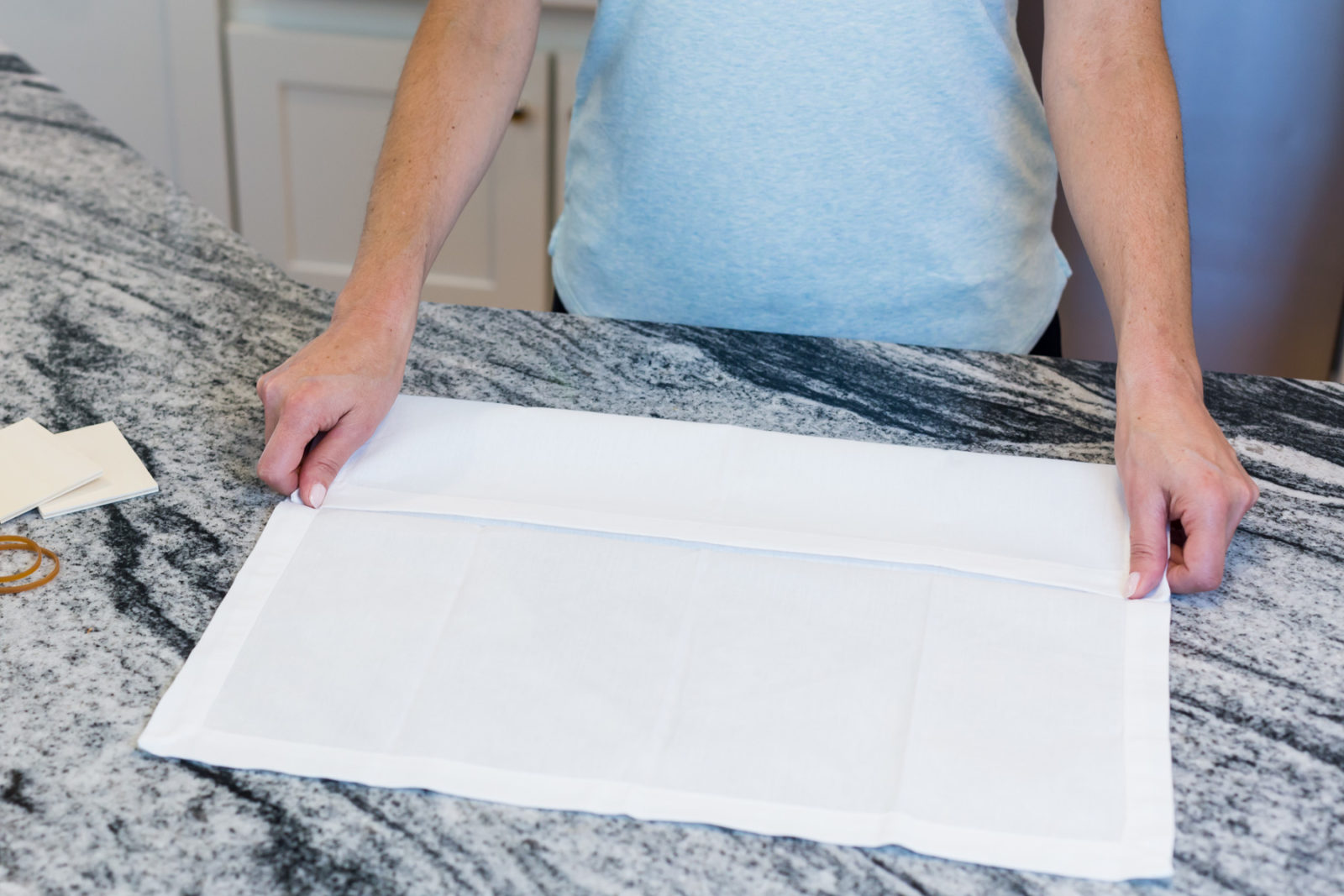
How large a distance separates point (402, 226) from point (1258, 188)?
3.96 feet

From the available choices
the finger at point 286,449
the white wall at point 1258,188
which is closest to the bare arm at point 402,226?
the finger at point 286,449

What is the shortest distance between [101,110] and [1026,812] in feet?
6.86

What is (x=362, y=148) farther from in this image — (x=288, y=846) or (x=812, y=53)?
(x=288, y=846)

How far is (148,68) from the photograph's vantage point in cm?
205

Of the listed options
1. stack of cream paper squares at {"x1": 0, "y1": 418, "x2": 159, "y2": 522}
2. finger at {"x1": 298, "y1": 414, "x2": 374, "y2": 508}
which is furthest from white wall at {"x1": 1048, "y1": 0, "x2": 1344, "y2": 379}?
stack of cream paper squares at {"x1": 0, "y1": 418, "x2": 159, "y2": 522}

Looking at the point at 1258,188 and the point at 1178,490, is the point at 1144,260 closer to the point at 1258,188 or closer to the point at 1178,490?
the point at 1178,490

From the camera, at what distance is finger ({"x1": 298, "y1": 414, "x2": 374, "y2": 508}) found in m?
0.69

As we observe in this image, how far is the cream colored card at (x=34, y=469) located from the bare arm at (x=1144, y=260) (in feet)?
1.99

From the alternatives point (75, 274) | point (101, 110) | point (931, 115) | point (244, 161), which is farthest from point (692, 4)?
point (101, 110)

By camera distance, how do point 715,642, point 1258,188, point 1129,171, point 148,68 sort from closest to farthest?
point 715,642 < point 1129,171 < point 1258,188 < point 148,68

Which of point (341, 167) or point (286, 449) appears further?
point (341, 167)


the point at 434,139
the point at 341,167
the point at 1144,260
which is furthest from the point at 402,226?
the point at 341,167

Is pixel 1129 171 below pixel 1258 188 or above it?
above

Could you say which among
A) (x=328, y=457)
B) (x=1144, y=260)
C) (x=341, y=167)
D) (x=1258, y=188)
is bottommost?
(x=341, y=167)
